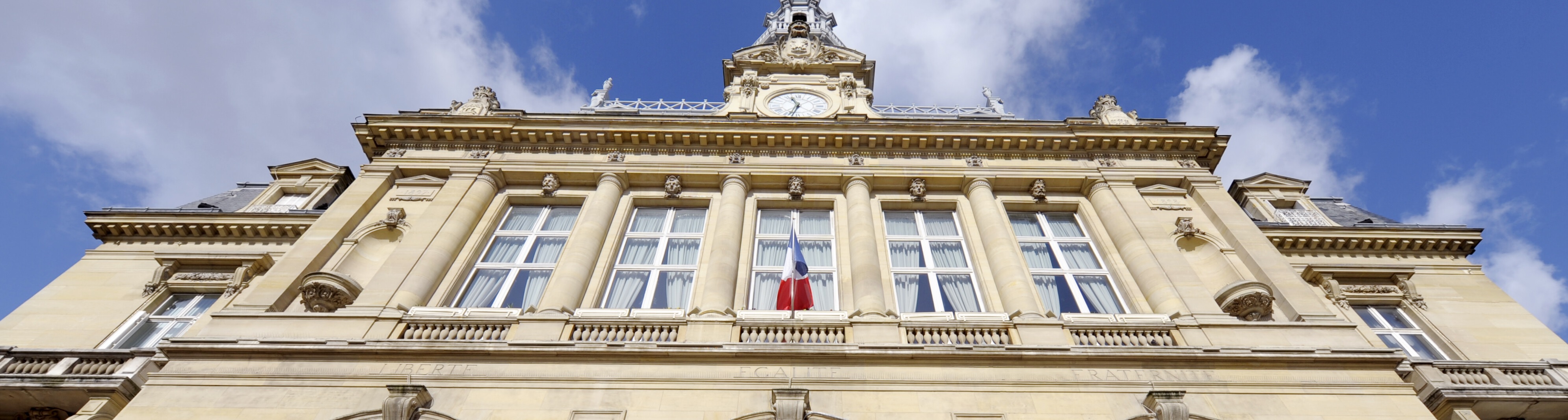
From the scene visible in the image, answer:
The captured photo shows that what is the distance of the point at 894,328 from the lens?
13414mm

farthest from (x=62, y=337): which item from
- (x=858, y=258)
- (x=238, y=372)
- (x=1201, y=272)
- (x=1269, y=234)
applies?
(x=1269, y=234)

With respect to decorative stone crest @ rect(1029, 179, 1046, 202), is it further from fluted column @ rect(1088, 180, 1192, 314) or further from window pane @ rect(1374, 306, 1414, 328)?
window pane @ rect(1374, 306, 1414, 328)

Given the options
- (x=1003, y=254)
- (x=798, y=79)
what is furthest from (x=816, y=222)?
(x=798, y=79)

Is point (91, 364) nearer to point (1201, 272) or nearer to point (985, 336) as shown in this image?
point (985, 336)

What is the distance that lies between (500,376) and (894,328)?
20.0ft

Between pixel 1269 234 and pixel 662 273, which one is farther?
pixel 1269 234

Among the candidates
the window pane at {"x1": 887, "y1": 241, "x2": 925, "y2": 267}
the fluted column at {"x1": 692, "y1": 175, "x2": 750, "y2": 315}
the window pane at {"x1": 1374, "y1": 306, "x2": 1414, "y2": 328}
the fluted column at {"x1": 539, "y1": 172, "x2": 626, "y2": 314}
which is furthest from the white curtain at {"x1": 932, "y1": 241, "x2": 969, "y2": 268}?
the window pane at {"x1": 1374, "y1": 306, "x2": 1414, "y2": 328}

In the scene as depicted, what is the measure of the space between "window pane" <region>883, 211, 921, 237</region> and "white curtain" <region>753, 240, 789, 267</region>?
2429 millimetres

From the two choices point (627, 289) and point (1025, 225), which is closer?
point (627, 289)

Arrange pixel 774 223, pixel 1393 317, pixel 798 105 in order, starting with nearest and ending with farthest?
pixel 1393 317
pixel 774 223
pixel 798 105

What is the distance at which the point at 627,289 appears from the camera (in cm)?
1564

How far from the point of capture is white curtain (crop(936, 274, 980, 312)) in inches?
602

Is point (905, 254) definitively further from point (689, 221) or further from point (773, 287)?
point (689, 221)

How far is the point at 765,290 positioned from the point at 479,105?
34.7 ft
